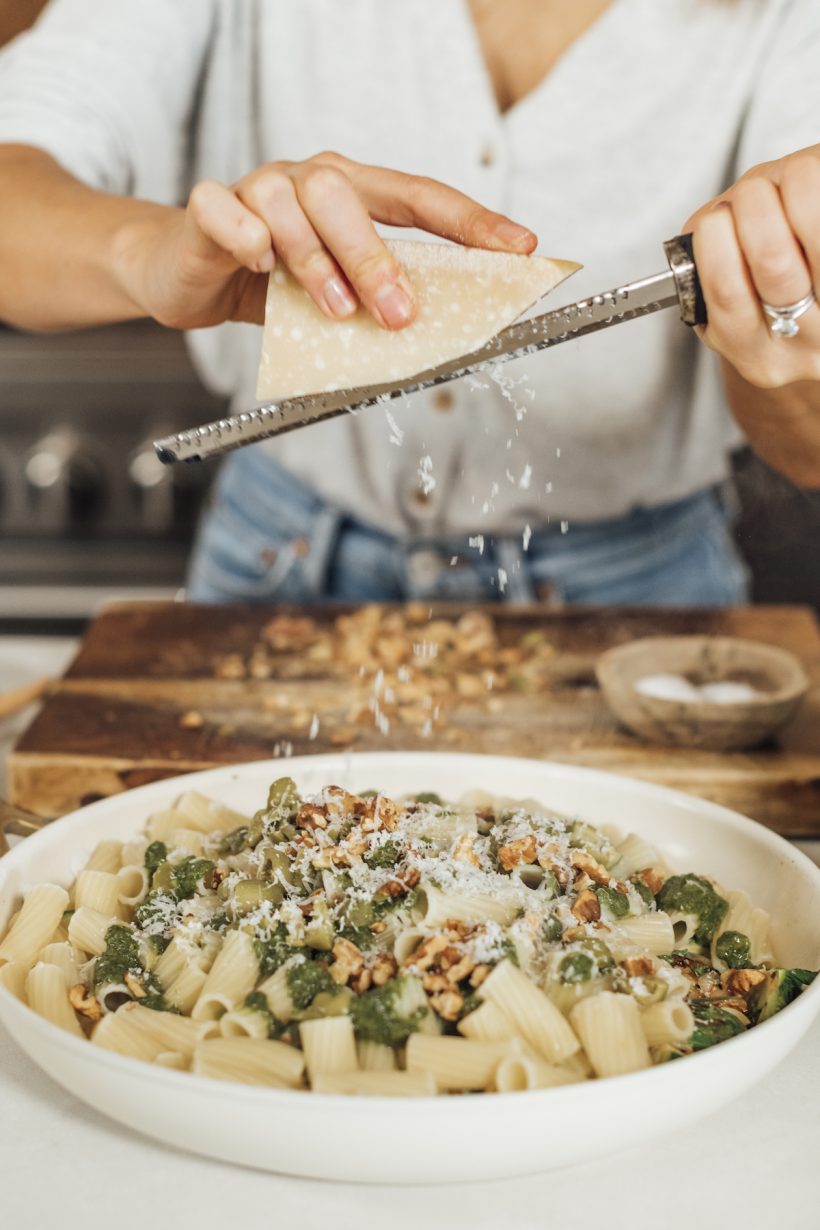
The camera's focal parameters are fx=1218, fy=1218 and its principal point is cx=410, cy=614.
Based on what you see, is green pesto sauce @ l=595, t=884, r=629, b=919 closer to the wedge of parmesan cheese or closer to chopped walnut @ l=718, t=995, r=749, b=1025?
chopped walnut @ l=718, t=995, r=749, b=1025

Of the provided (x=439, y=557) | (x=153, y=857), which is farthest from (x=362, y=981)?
(x=439, y=557)

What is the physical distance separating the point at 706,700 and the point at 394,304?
572 mm

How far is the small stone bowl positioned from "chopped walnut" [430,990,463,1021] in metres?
0.56

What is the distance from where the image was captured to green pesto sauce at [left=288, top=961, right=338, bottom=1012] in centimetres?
75

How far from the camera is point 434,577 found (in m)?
1.72

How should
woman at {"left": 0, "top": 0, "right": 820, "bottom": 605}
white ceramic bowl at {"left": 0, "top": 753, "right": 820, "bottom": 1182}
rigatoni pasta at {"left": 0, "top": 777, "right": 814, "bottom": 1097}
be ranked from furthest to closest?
woman at {"left": 0, "top": 0, "right": 820, "bottom": 605}, rigatoni pasta at {"left": 0, "top": 777, "right": 814, "bottom": 1097}, white ceramic bowl at {"left": 0, "top": 753, "right": 820, "bottom": 1182}

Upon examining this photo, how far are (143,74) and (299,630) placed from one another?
0.71 m

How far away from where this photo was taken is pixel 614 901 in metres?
0.85

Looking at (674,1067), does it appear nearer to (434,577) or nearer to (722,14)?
(434,577)

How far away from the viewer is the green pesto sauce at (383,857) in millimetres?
858

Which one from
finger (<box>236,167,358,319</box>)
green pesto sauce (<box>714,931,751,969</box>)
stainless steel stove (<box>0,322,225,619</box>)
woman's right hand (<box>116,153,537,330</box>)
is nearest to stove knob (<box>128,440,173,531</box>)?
stainless steel stove (<box>0,322,225,619</box>)

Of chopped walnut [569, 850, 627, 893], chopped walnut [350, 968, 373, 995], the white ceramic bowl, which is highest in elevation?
chopped walnut [569, 850, 627, 893]

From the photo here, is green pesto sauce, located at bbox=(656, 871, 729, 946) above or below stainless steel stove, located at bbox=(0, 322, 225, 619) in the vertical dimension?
below

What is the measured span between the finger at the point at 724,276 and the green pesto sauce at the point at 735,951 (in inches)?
16.9
